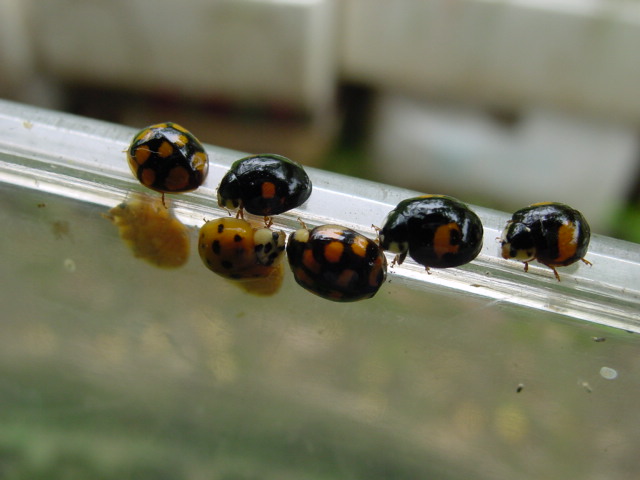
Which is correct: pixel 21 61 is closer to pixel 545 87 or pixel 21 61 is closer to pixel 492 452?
pixel 545 87

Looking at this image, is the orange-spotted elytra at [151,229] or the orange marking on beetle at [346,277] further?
the orange-spotted elytra at [151,229]

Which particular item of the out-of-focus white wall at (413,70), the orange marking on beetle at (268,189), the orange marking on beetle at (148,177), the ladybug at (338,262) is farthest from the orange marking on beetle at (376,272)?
the out-of-focus white wall at (413,70)

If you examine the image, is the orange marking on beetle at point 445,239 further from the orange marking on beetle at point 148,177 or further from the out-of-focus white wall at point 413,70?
the out-of-focus white wall at point 413,70

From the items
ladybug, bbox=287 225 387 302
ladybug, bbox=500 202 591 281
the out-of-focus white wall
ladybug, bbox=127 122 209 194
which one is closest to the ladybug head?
ladybug, bbox=500 202 591 281

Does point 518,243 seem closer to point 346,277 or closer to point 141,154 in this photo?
point 346,277

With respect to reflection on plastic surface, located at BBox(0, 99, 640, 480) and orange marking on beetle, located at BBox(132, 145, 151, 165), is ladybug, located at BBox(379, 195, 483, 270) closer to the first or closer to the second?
reflection on plastic surface, located at BBox(0, 99, 640, 480)

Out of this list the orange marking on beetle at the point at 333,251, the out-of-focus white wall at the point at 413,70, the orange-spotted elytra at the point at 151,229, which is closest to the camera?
the orange marking on beetle at the point at 333,251
